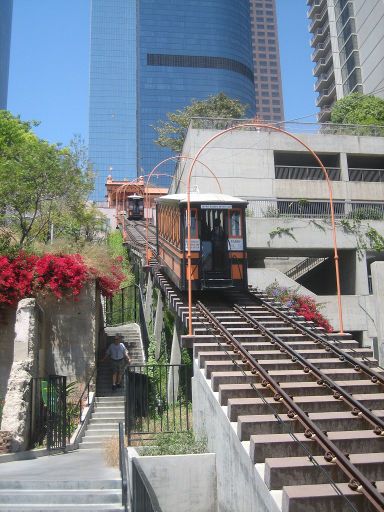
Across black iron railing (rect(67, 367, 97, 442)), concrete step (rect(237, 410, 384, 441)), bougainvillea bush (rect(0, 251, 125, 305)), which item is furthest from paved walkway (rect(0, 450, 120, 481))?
bougainvillea bush (rect(0, 251, 125, 305))

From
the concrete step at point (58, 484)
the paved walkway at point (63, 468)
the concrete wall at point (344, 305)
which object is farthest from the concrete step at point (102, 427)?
the concrete wall at point (344, 305)

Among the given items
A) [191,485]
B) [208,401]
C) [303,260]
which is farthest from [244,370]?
[303,260]

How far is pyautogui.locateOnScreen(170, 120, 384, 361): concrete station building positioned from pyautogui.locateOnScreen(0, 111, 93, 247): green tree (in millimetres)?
7814

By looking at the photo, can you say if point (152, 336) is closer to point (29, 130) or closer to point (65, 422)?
point (65, 422)

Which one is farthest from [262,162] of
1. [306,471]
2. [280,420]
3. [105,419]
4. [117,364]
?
[306,471]

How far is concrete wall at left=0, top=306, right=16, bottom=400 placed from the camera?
1320 centimetres

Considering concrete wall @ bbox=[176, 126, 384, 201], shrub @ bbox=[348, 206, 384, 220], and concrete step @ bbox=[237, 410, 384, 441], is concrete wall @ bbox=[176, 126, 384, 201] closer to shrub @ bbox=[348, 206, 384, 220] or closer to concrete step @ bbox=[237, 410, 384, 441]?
shrub @ bbox=[348, 206, 384, 220]

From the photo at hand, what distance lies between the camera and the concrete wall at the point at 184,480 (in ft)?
27.2

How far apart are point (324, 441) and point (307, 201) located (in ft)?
64.2

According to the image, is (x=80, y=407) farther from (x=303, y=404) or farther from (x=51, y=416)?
(x=303, y=404)

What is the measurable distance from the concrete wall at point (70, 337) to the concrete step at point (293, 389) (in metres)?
6.98

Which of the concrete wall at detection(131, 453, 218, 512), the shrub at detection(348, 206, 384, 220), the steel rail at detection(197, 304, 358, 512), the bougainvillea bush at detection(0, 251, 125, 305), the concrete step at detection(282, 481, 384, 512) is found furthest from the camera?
the shrub at detection(348, 206, 384, 220)

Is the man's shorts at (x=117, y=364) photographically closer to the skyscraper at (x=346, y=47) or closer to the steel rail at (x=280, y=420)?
the steel rail at (x=280, y=420)

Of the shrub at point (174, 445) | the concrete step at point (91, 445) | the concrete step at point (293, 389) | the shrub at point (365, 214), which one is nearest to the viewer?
the concrete step at point (293, 389)
